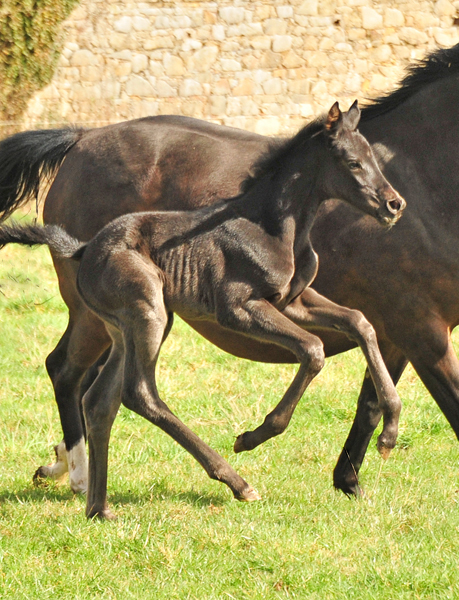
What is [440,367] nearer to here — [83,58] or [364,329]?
[364,329]

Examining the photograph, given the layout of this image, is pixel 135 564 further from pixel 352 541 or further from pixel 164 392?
pixel 164 392

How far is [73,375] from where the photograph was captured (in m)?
5.14

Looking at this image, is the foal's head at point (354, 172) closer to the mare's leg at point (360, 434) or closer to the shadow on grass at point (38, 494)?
the mare's leg at point (360, 434)

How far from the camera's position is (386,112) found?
4742 mm

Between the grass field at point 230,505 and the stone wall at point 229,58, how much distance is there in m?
7.43

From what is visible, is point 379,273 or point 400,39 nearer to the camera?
point 379,273

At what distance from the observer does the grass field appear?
3.35 m

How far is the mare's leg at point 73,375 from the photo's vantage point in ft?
16.4

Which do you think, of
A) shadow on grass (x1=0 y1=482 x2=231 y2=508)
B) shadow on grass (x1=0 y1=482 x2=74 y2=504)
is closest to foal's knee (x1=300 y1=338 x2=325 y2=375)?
shadow on grass (x1=0 y1=482 x2=231 y2=508)

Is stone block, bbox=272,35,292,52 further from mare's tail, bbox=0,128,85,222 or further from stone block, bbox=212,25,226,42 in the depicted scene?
mare's tail, bbox=0,128,85,222

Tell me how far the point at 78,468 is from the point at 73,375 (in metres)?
0.57

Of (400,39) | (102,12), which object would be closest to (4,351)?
(102,12)

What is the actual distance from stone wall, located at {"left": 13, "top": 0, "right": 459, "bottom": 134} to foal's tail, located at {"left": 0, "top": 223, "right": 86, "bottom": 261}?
1002cm

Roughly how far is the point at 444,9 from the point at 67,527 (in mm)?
12320
